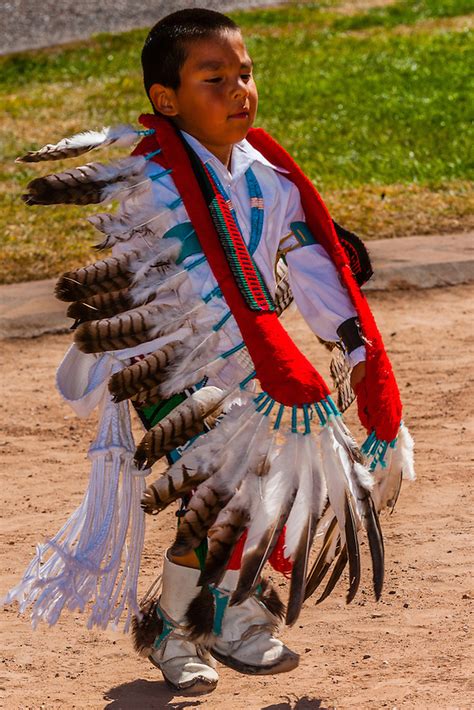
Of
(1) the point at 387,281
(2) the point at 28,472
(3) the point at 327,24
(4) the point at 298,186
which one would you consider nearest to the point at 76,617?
(2) the point at 28,472

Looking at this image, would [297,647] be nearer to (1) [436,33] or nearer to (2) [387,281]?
(2) [387,281]

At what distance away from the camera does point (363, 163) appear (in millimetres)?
9117

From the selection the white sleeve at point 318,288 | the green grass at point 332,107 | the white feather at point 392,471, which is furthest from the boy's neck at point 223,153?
the green grass at point 332,107

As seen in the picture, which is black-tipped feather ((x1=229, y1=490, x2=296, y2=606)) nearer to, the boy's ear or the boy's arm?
the boy's arm

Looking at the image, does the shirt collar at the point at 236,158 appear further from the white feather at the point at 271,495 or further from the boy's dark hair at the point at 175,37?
the white feather at the point at 271,495

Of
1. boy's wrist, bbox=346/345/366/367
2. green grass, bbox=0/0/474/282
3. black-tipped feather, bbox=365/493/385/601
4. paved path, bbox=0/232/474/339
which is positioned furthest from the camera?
green grass, bbox=0/0/474/282

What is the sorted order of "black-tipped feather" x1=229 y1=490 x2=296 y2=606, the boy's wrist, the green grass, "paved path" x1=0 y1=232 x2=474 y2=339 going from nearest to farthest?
"black-tipped feather" x1=229 y1=490 x2=296 y2=606, the boy's wrist, "paved path" x1=0 y1=232 x2=474 y2=339, the green grass

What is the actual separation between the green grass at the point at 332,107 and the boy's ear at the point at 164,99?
3.68m

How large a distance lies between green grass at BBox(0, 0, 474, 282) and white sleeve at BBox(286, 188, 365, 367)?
3.71m

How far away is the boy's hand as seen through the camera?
3.41 meters

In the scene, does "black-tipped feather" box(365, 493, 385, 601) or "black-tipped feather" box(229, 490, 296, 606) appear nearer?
"black-tipped feather" box(229, 490, 296, 606)

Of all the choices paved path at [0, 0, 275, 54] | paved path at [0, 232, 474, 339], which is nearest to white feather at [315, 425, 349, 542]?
paved path at [0, 232, 474, 339]

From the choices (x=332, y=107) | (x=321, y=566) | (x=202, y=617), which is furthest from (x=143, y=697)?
(x=332, y=107)

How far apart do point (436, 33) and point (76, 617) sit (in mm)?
11480
